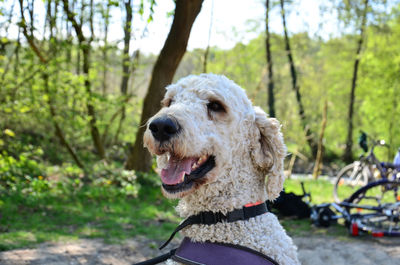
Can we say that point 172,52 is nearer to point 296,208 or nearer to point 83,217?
point 83,217

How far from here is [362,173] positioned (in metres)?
8.22

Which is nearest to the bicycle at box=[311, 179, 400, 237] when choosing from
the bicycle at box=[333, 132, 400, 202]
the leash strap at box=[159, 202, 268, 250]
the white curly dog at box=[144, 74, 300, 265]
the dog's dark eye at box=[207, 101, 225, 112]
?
the bicycle at box=[333, 132, 400, 202]

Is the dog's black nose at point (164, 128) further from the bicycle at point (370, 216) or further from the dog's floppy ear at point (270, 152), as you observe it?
the bicycle at point (370, 216)

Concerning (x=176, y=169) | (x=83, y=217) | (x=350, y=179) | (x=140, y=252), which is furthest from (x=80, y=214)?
(x=350, y=179)

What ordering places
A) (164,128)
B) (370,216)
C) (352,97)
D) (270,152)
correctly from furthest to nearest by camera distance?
(352,97) → (370,216) → (270,152) → (164,128)

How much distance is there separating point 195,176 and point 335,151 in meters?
21.7

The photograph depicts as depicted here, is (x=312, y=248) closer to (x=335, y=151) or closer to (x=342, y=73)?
(x=342, y=73)

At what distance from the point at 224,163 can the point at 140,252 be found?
3.34m

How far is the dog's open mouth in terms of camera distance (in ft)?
5.61

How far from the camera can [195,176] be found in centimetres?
177

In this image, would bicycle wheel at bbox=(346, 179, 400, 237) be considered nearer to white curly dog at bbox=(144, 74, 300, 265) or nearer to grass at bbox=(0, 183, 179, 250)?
grass at bbox=(0, 183, 179, 250)

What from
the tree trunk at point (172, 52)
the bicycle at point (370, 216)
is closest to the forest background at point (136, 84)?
the tree trunk at point (172, 52)

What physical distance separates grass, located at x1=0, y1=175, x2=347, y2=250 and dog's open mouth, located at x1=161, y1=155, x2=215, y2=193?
11.9 feet

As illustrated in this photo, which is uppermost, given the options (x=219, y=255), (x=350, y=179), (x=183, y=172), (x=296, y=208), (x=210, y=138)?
(x=210, y=138)
